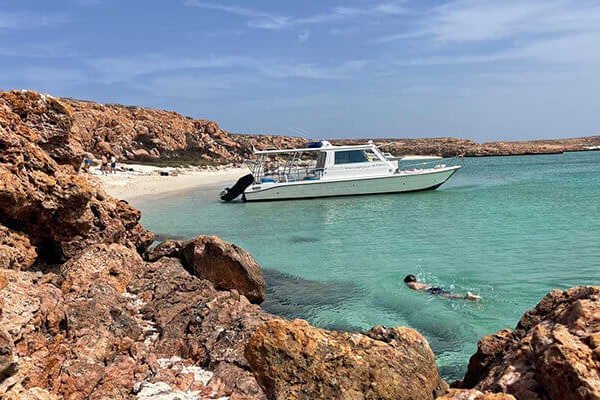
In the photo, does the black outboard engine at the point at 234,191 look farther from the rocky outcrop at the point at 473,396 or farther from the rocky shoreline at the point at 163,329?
the rocky outcrop at the point at 473,396

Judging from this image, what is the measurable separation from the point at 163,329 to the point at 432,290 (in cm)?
569

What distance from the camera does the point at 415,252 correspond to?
1305 centimetres

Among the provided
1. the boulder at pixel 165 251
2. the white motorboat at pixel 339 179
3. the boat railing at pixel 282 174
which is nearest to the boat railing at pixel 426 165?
the white motorboat at pixel 339 179

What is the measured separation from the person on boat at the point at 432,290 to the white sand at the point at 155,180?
20854mm

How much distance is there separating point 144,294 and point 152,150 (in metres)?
46.4

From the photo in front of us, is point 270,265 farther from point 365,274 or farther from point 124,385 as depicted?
point 124,385

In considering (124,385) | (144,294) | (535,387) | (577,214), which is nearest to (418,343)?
(535,387)

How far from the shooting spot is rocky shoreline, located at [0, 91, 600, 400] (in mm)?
2973

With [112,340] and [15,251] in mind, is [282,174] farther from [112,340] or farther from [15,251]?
[112,340]

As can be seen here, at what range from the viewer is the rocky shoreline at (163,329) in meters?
2.97

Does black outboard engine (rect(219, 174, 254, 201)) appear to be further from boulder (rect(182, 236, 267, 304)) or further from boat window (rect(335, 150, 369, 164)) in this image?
boulder (rect(182, 236, 267, 304))

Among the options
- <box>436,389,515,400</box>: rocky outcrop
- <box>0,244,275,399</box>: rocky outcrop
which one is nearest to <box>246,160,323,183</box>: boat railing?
<box>0,244,275,399</box>: rocky outcrop

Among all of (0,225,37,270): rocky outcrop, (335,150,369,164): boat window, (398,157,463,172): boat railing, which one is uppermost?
(335,150,369,164): boat window

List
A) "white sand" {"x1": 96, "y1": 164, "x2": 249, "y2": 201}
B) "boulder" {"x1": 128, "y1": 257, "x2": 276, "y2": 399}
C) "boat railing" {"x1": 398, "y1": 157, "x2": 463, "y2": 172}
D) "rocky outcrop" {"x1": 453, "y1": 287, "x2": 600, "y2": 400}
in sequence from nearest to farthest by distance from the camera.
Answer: "rocky outcrop" {"x1": 453, "y1": 287, "x2": 600, "y2": 400}, "boulder" {"x1": 128, "y1": 257, "x2": 276, "y2": 399}, "boat railing" {"x1": 398, "y1": 157, "x2": 463, "y2": 172}, "white sand" {"x1": 96, "y1": 164, "x2": 249, "y2": 201}
